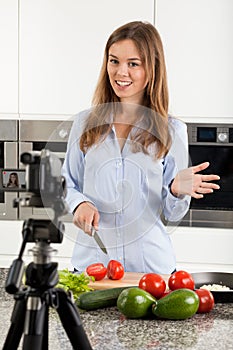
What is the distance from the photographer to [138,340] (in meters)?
1.49

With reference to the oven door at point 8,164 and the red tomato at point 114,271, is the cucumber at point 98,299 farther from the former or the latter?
the oven door at point 8,164

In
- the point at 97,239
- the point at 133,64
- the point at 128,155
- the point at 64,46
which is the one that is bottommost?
the point at 97,239

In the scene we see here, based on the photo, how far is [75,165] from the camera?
2.06 meters

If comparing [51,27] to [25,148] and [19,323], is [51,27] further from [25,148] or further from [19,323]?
[19,323]

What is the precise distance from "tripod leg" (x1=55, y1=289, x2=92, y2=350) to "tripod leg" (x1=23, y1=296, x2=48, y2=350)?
0.06 m

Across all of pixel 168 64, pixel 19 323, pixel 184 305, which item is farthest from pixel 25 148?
pixel 19 323

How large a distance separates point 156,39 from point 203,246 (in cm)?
146

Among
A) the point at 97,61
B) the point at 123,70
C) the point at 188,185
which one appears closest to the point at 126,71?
the point at 123,70

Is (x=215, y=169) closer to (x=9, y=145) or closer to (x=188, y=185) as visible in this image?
(x=9, y=145)

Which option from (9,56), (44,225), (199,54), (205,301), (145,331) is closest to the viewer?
(44,225)

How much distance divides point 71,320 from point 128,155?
0.84 metres

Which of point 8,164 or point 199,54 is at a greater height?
point 199,54

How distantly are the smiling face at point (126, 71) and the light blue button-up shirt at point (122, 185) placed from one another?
131 mm

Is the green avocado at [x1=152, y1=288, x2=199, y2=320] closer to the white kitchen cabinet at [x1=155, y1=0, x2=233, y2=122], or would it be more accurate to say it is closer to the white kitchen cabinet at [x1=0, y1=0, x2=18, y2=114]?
the white kitchen cabinet at [x1=155, y1=0, x2=233, y2=122]
